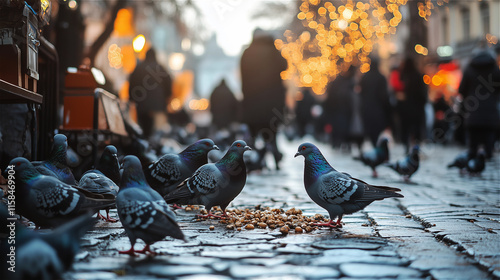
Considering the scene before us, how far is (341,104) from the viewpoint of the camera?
56.2 ft

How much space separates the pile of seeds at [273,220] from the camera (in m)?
4.62

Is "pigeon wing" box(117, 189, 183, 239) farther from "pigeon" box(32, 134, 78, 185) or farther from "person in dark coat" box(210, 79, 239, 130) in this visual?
"person in dark coat" box(210, 79, 239, 130)

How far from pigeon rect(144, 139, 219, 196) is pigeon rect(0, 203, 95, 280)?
277cm

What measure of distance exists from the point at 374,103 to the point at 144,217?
11.4 m

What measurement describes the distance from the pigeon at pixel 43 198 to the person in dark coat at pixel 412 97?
12.5m

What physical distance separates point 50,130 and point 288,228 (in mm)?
3324

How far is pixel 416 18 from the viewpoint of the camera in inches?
854

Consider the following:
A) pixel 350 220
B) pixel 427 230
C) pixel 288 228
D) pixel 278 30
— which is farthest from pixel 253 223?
pixel 278 30

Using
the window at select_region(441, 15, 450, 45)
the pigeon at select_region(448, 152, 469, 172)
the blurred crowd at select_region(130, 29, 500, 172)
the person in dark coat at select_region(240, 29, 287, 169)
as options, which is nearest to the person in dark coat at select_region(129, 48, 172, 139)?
the blurred crowd at select_region(130, 29, 500, 172)

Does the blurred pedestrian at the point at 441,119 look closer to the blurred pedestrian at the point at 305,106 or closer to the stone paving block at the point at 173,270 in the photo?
the blurred pedestrian at the point at 305,106

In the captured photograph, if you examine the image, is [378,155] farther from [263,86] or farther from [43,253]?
[43,253]

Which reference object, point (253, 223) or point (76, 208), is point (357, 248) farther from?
point (76, 208)

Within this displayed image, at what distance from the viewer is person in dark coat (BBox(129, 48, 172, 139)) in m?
13.7

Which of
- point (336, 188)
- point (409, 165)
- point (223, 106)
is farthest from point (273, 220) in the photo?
point (223, 106)
